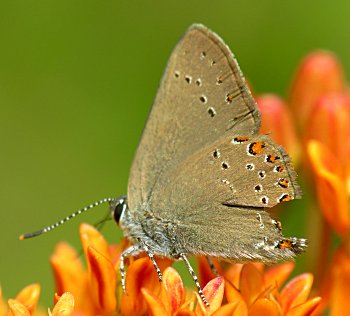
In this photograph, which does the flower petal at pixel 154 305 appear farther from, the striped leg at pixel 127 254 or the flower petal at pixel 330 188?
the flower petal at pixel 330 188

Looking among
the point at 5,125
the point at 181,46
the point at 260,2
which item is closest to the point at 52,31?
the point at 5,125

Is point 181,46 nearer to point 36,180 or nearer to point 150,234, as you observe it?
point 150,234

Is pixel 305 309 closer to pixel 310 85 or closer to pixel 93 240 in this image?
pixel 93 240

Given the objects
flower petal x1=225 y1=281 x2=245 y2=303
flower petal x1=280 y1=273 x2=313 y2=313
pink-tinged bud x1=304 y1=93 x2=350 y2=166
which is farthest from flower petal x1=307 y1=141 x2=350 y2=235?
flower petal x1=225 y1=281 x2=245 y2=303

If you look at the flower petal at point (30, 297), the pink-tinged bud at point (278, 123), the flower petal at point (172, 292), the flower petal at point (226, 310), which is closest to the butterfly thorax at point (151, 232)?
the flower petal at point (172, 292)

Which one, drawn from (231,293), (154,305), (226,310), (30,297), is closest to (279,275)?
(231,293)

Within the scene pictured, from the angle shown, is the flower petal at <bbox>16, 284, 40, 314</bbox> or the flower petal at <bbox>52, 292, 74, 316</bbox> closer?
the flower petal at <bbox>52, 292, 74, 316</bbox>

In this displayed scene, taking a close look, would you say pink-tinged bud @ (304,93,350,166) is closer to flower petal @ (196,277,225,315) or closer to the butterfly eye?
the butterfly eye
